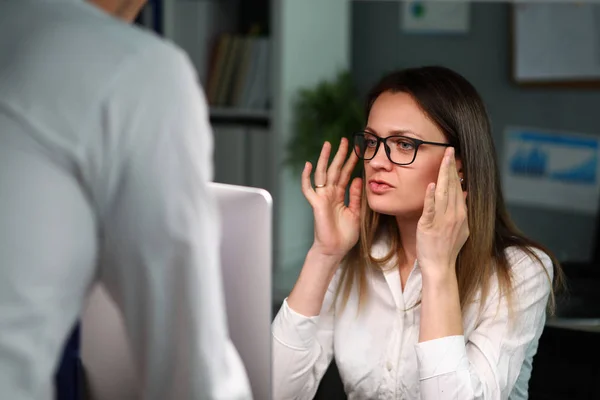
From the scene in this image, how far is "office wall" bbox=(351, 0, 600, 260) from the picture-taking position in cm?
348

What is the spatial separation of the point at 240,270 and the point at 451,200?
48cm

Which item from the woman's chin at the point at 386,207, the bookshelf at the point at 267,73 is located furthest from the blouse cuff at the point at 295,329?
the bookshelf at the point at 267,73

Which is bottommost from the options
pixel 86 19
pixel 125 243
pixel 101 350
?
pixel 101 350

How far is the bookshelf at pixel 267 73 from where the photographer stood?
3527mm

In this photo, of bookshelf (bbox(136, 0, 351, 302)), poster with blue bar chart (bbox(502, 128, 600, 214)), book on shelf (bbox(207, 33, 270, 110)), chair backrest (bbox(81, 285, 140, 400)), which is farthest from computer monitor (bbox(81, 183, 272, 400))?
poster with blue bar chart (bbox(502, 128, 600, 214))

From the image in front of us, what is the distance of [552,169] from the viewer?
3510 mm

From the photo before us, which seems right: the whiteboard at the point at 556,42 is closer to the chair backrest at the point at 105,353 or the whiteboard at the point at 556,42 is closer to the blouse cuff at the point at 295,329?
the blouse cuff at the point at 295,329

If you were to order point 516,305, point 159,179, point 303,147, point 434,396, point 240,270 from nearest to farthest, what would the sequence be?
point 159,179 < point 240,270 < point 434,396 < point 516,305 < point 303,147

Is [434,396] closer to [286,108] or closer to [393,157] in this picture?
[393,157]

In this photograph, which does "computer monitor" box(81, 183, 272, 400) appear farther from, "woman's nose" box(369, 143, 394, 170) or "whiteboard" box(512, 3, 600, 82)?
"whiteboard" box(512, 3, 600, 82)

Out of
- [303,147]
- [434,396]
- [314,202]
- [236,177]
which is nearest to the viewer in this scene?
[434,396]

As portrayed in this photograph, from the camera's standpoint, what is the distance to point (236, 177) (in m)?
3.72

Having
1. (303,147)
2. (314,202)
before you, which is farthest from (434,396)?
(303,147)

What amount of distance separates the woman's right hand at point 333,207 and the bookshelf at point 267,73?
177 cm
